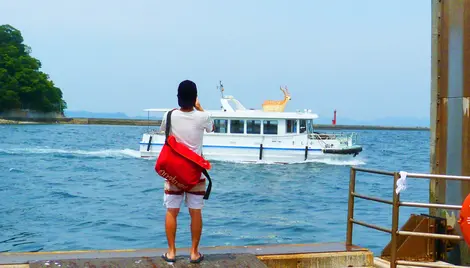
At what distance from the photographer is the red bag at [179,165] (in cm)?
508

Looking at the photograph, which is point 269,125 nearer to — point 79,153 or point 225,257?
point 79,153

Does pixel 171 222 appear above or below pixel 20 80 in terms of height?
below

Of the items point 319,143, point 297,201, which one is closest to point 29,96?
point 319,143

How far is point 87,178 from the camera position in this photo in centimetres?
2583

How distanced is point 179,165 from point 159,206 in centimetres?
1287

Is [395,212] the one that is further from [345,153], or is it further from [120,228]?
[345,153]

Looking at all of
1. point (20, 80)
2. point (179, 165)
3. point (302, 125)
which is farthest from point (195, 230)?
point (20, 80)

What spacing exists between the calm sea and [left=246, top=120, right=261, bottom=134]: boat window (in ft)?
5.48

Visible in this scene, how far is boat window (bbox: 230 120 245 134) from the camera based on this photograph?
3080cm

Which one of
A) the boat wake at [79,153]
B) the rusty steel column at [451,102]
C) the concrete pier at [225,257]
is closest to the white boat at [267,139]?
the boat wake at [79,153]

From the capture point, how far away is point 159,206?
1773cm

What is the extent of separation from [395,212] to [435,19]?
7.85 ft

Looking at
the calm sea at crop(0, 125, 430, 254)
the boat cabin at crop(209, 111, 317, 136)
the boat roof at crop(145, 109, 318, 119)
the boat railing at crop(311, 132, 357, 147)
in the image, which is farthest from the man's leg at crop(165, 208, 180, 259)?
the boat railing at crop(311, 132, 357, 147)

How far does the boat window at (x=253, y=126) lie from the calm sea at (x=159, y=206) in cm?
167
